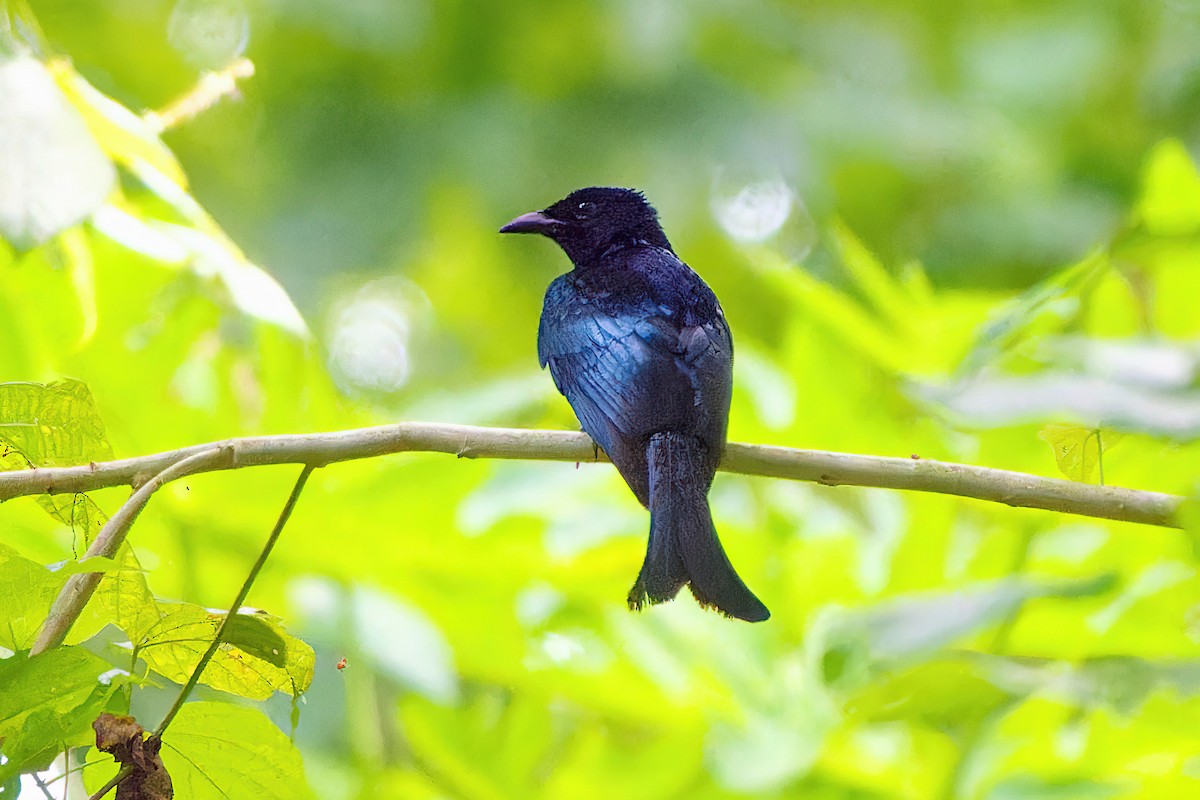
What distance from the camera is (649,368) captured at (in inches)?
39.4

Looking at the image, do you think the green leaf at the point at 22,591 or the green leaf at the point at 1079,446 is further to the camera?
the green leaf at the point at 1079,446

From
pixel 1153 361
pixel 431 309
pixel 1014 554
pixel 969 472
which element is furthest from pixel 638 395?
pixel 431 309

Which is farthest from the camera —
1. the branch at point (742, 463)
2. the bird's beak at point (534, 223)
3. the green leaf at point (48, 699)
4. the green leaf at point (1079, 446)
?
the bird's beak at point (534, 223)

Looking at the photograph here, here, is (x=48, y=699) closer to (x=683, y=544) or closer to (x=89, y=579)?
(x=89, y=579)

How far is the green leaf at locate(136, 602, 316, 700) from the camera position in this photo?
72 cm

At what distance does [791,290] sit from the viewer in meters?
1.57

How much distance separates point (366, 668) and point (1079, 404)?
93 cm

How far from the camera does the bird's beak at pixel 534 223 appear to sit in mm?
1187

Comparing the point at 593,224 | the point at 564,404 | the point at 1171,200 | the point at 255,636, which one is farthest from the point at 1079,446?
the point at 564,404

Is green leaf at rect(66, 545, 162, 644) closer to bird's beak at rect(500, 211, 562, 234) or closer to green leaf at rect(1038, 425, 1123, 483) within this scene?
bird's beak at rect(500, 211, 562, 234)

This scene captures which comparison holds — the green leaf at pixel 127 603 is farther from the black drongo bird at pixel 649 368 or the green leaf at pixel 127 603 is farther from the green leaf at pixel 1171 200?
the green leaf at pixel 1171 200

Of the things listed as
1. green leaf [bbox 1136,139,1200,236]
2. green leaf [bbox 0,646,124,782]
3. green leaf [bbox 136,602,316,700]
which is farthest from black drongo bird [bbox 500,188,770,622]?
green leaf [bbox 1136,139,1200,236]

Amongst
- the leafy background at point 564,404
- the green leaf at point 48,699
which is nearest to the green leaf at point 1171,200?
the leafy background at point 564,404

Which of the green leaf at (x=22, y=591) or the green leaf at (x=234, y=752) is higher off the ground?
the green leaf at (x=22, y=591)
